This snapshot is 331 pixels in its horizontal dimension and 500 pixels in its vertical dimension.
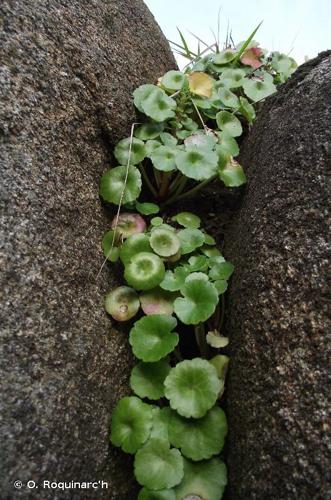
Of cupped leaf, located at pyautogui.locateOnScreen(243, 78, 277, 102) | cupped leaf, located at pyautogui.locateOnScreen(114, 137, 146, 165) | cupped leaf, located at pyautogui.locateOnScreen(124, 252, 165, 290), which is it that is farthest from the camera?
cupped leaf, located at pyautogui.locateOnScreen(243, 78, 277, 102)

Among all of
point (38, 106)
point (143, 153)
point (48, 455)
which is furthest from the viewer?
point (143, 153)

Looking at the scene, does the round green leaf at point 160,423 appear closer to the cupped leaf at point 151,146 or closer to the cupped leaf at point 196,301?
the cupped leaf at point 196,301

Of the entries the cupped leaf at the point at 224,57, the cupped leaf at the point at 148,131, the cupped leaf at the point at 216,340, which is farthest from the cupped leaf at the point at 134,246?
the cupped leaf at the point at 224,57

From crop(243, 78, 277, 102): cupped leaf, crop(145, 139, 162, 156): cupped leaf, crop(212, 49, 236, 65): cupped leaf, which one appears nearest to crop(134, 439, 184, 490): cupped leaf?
crop(145, 139, 162, 156): cupped leaf

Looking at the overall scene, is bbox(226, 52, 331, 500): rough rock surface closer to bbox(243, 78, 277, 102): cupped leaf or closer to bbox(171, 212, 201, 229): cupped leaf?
bbox(171, 212, 201, 229): cupped leaf

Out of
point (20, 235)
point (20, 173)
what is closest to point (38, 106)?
point (20, 173)

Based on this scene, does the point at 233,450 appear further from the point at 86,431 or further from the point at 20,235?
the point at 20,235

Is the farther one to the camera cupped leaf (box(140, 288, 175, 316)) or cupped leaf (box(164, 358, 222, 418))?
cupped leaf (box(140, 288, 175, 316))
